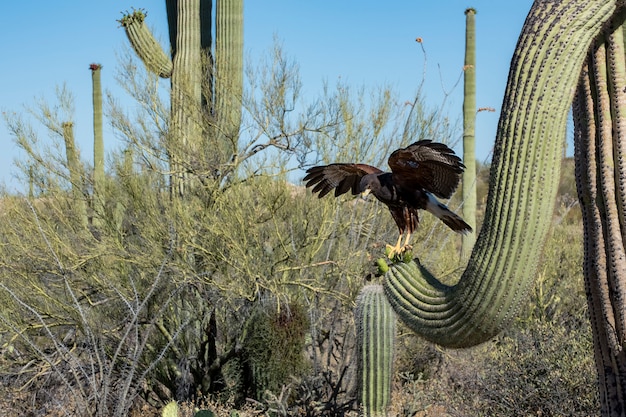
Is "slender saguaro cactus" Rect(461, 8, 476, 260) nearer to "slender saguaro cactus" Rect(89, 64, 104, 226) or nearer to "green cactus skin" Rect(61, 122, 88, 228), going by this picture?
"slender saguaro cactus" Rect(89, 64, 104, 226)

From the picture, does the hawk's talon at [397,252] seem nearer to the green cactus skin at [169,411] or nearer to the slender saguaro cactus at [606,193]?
the slender saguaro cactus at [606,193]

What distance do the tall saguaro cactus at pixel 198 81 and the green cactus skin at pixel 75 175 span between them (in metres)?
1.34

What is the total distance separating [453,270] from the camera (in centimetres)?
1052

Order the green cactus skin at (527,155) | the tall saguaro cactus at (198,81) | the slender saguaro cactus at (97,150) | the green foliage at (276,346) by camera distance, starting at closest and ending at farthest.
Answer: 1. the green cactus skin at (527,155)
2. the green foliage at (276,346)
3. the tall saguaro cactus at (198,81)
4. the slender saguaro cactus at (97,150)

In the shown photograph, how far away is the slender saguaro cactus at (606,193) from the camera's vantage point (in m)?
2.60

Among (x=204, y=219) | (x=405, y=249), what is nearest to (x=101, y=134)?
(x=204, y=219)

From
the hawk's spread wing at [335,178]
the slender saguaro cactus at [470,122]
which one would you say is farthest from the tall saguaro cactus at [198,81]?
the hawk's spread wing at [335,178]

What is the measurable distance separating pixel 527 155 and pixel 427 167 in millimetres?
900

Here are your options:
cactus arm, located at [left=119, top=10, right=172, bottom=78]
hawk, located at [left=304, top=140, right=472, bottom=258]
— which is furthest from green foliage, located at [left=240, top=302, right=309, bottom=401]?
hawk, located at [left=304, top=140, right=472, bottom=258]

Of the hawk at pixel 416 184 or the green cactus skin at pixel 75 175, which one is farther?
the green cactus skin at pixel 75 175

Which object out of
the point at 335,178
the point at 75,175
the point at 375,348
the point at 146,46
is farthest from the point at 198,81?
the point at 335,178

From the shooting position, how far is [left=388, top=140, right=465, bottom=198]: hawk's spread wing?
322 centimetres

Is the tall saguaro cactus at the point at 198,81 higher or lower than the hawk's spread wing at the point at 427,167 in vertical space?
higher

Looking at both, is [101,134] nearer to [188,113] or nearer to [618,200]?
[188,113]
